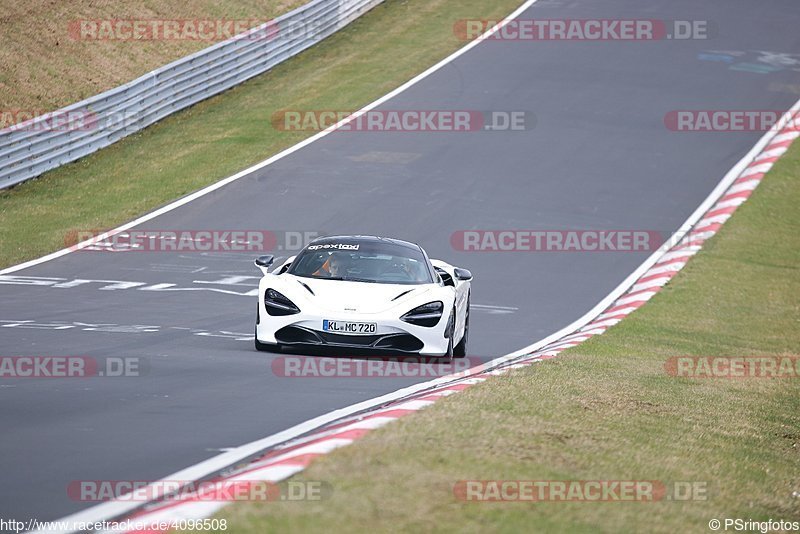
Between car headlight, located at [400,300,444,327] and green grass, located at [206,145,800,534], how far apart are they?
3.62 feet

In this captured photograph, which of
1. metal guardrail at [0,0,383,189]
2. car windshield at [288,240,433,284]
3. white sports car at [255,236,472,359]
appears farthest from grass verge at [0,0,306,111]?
white sports car at [255,236,472,359]

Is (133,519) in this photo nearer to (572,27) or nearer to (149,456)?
(149,456)

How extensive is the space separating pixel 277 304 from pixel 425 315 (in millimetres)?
1500

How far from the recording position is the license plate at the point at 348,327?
40.7 feet

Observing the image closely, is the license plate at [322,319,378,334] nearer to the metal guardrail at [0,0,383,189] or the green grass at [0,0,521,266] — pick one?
the green grass at [0,0,521,266]

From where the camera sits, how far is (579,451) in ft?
26.3

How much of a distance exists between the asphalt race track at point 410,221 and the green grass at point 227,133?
116cm

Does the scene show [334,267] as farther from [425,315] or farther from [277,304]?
[425,315]

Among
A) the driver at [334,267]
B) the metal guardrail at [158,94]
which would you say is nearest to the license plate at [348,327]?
the driver at [334,267]

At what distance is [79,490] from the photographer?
6602 millimetres

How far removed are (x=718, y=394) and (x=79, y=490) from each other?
7652 mm

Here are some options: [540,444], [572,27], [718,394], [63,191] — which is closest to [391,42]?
[572,27]

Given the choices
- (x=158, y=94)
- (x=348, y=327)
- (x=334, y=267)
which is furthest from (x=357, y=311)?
(x=158, y=94)

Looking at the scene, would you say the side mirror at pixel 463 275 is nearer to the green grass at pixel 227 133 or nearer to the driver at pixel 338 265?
the driver at pixel 338 265
